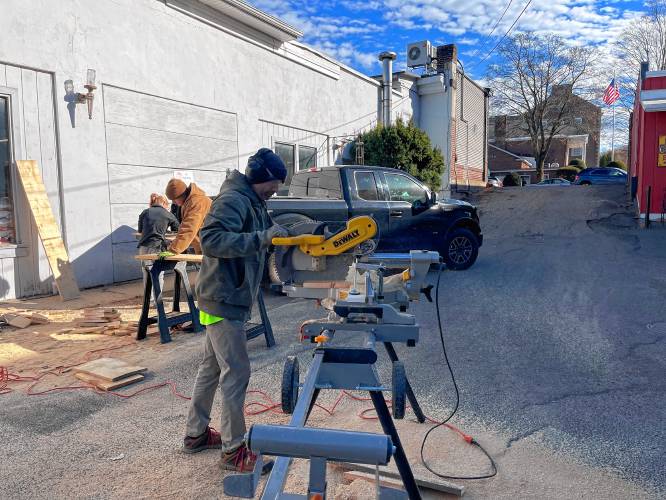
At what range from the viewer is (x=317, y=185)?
9070mm

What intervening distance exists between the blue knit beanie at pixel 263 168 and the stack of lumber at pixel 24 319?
5036 millimetres

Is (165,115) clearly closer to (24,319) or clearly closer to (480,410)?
(24,319)

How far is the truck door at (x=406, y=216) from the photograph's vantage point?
364 inches

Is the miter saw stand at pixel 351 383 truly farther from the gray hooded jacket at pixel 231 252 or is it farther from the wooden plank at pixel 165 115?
the wooden plank at pixel 165 115

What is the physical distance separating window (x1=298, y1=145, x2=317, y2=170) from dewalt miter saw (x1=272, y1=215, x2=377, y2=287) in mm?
11221

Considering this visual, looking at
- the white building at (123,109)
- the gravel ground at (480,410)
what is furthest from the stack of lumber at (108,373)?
the white building at (123,109)

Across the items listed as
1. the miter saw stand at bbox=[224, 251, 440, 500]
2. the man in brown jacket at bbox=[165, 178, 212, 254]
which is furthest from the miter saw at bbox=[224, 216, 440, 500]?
the man in brown jacket at bbox=[165, 178, 212, 254]

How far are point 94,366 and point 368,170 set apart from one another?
5479mm

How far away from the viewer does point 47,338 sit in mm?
6418

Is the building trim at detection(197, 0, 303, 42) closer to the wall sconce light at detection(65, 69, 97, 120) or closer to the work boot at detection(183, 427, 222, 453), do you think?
the wall sconce light at detection(65, 69, 97, 120)

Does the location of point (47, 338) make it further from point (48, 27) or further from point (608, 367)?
point (608, 367)

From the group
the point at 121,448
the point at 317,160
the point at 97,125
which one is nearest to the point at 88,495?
the point at 121,448

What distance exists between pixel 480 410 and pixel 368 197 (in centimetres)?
525

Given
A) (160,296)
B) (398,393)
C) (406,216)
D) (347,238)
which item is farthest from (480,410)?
(406,216)
